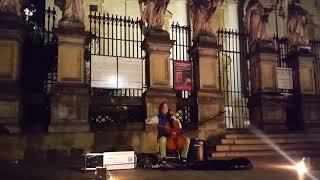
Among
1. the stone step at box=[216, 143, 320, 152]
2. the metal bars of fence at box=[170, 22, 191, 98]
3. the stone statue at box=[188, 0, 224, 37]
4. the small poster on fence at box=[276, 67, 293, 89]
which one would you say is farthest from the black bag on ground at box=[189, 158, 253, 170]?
the small poster on fence at box=[276, 67, 293, 89]

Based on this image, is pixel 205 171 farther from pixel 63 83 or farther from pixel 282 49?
pixel 282 49

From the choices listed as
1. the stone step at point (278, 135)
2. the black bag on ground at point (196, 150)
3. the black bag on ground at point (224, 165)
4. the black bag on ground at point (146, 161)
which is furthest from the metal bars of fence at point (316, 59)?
the black bag on ground at point (146, 161)

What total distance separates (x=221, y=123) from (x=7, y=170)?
855cm

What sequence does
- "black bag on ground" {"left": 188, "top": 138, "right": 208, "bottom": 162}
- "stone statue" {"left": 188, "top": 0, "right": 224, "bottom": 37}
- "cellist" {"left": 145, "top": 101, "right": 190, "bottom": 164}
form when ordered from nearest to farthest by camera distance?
1. "cellist" {"left": 145, "top": 101, "right": 190, "bottom": 164}
2. "black bag on ground" {"left": 188, "top": 138, "right": 208, "bottom": 162}
3. "stone statue" {"left": 188, "top": 0, "right": 224, "bottom": 37}

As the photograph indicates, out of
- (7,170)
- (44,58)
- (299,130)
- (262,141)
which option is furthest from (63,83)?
(299,130)

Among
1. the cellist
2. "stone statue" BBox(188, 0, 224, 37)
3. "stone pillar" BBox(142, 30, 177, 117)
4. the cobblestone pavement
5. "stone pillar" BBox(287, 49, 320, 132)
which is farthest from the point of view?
"stone pillar" BBox(287, 49, 320, 132)

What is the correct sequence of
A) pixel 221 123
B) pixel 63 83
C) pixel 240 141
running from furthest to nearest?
pixel 221 123 < pixel 240 141 < pixel 63 83

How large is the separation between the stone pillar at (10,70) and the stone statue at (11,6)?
20 centimetres

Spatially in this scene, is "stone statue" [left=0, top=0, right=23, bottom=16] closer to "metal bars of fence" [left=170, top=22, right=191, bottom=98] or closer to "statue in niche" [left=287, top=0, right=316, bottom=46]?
"metal bars of fence" [left=170, top=22, right=191, bottom=98]

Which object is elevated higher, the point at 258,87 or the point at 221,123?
the point at 258,87

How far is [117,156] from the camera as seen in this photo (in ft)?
27.5

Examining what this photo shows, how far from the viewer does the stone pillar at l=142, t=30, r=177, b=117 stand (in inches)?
525

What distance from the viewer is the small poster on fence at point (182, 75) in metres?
14.3

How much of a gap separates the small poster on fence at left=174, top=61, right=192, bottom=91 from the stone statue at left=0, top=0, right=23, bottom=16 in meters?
6.28
